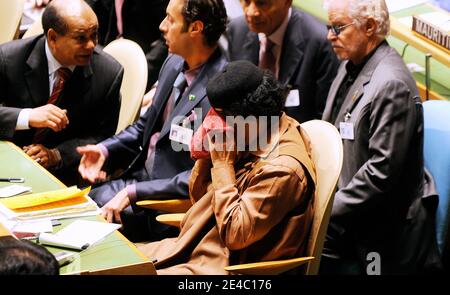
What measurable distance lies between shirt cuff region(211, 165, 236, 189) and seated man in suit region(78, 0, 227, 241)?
1.73 ft

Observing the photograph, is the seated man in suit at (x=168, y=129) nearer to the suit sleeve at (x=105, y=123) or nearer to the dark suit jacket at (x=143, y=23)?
the suit sleeve at (x=105, y=123)

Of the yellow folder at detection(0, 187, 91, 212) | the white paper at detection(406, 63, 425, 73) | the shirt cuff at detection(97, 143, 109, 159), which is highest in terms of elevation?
the yellow folder at detection(0, 187, 91, 212)

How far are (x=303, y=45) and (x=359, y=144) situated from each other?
3.36 feet

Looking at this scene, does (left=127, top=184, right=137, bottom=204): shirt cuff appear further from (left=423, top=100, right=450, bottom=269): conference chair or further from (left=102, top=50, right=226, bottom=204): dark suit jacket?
(left=423, top=100, right=450, bottom=269): conference chair

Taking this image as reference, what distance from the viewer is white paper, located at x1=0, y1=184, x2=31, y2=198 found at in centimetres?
311

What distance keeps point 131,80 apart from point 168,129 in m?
0.59

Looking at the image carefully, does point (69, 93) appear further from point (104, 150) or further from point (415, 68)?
point (415, 68)

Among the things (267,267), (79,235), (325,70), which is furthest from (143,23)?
(267,267)

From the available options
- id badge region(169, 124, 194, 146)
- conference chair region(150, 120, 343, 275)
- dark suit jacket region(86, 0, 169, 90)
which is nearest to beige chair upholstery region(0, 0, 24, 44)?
dark suit jacket region(86, 0, 169, 90)

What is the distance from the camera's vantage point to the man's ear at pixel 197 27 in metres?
3.60

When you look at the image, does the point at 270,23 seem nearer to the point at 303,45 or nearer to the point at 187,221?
the point at 303,45

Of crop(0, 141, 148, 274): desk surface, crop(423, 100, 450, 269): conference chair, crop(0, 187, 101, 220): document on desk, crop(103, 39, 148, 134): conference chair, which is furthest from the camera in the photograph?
crop(103, 39, 148, 134): conference chair
